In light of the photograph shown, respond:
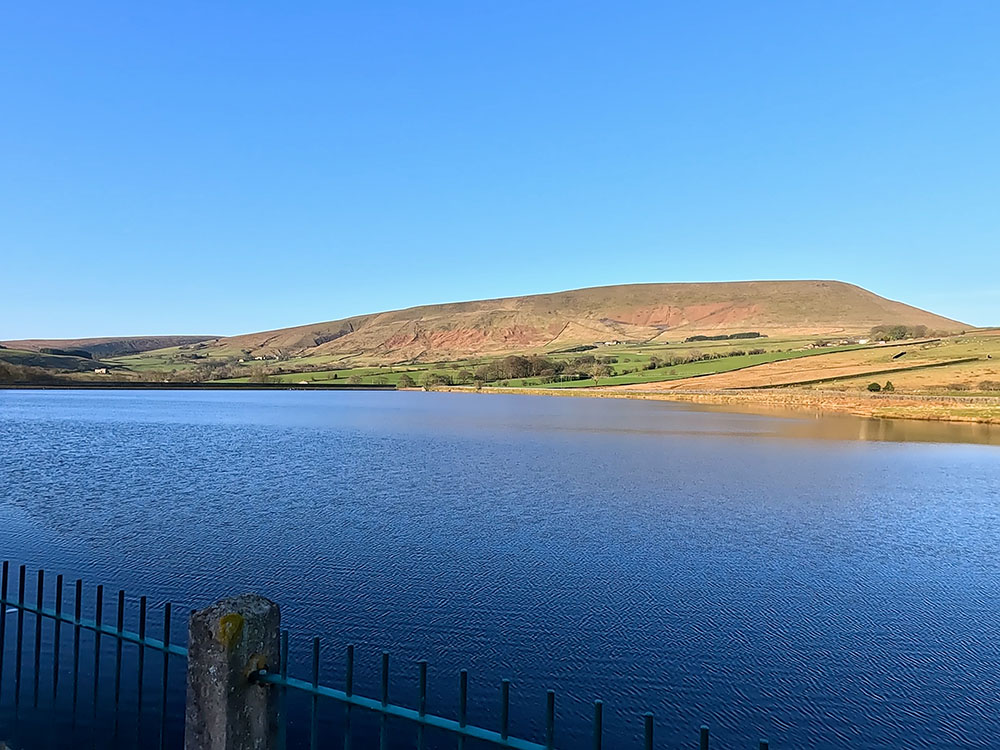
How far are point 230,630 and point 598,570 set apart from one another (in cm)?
1003

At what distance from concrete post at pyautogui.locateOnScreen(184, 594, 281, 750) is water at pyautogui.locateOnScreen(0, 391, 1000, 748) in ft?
13.7

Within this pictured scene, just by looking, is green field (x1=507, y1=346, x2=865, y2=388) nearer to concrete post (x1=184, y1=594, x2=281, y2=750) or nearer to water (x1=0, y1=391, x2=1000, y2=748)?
water (x1=0, y1=391, x2=1000, y2=748)

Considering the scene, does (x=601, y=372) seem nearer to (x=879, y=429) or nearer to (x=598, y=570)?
(x=879, y=429)

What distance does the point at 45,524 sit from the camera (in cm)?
1519

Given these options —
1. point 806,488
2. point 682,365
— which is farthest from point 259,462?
point 682,365

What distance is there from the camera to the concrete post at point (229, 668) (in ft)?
13.1

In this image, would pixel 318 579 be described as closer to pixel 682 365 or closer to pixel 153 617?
pixel 153 617

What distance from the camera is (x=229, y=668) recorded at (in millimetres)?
3971

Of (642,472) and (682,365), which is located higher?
(682,365)

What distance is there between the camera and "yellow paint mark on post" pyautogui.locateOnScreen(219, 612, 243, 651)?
3.96 metres

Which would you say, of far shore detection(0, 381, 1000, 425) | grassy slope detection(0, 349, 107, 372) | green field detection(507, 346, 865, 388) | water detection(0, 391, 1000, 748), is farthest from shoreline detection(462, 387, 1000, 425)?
grassy slope detection(0, 349, 107, 372)

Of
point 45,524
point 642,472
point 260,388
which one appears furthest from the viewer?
point 260,388

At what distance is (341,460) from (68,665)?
67.7ft

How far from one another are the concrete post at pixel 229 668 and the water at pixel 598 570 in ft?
13.7
